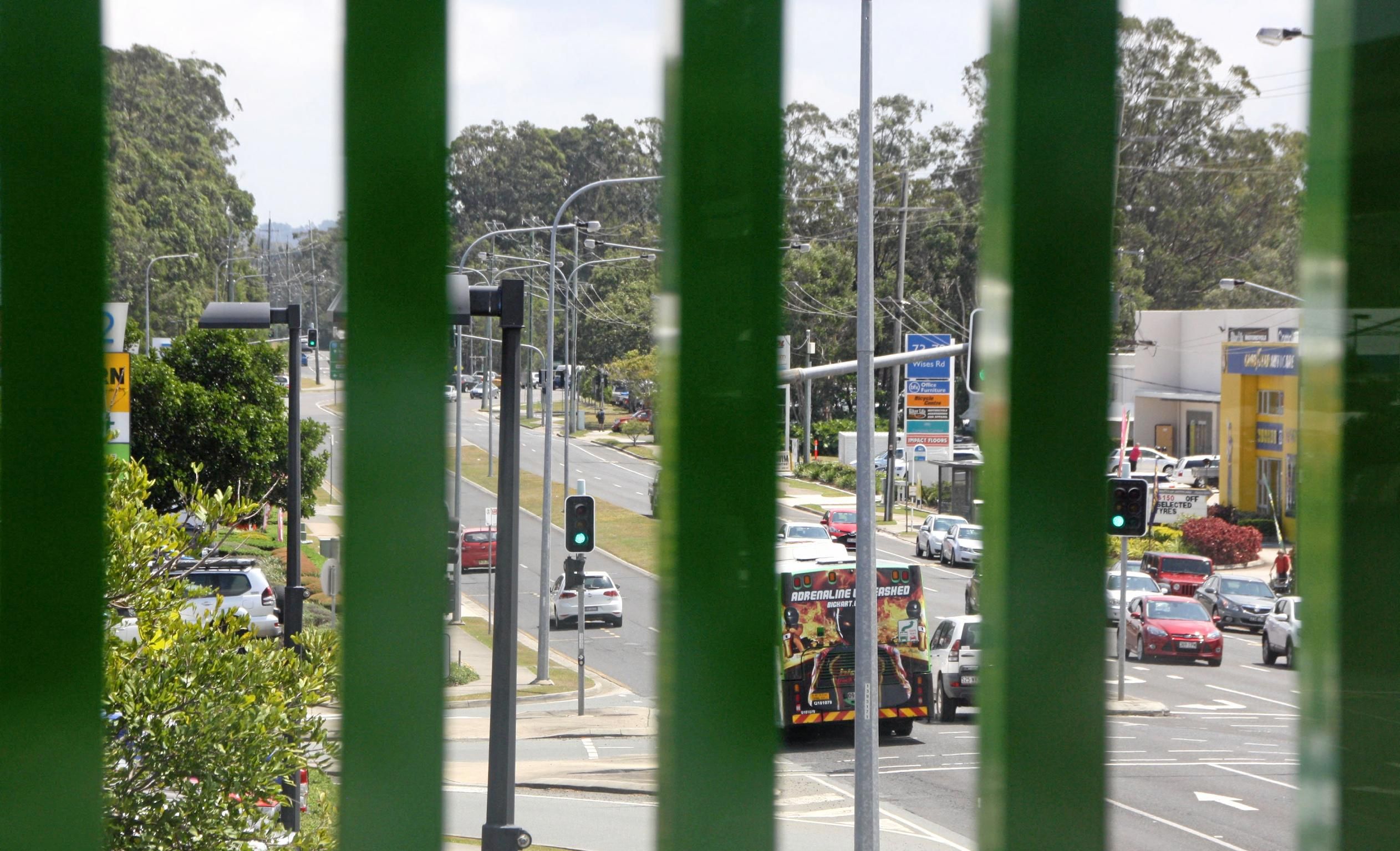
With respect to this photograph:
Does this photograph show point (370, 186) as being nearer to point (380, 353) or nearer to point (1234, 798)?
point (380, 353)

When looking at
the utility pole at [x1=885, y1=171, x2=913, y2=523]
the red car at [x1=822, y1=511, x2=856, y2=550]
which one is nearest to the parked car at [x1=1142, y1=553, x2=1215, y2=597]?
the red car at [x1=822, y1=511, x2=856, y2=550]

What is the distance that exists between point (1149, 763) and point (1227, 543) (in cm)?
1450

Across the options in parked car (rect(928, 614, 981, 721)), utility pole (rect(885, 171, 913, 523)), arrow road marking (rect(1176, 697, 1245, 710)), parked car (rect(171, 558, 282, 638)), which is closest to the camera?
utility pole (rect(885, 171, 913, 523))

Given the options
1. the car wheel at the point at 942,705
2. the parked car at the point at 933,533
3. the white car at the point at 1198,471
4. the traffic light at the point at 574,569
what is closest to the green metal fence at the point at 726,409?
the car wheel at the point at 942,705

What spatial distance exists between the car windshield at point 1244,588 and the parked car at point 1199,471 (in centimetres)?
892

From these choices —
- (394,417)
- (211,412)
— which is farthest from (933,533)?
(394,417)

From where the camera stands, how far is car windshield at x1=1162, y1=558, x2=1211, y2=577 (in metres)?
25.7

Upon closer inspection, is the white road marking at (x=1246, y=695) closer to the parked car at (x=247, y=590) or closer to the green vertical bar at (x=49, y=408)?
the parked car at (x=247, y=590)

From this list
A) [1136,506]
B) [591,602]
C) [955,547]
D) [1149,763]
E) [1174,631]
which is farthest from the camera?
[591,602]

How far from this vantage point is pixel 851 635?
14758 mm

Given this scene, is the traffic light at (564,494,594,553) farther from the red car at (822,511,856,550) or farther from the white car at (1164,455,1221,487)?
the white car at (1164,455,1221,487)

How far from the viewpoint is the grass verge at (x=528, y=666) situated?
65.1 feet

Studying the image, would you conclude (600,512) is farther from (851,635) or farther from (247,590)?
(851,635)

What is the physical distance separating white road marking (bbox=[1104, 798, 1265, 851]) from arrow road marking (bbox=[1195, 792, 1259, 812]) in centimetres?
80
